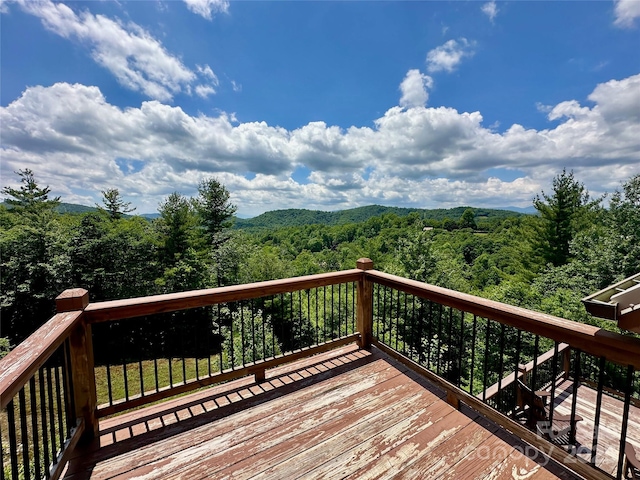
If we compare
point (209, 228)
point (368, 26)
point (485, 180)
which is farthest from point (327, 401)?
point (485, 180)

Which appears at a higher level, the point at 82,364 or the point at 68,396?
the point at 82,364

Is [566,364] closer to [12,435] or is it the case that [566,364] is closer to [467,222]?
[12,435]

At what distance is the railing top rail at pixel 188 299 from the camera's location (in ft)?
6.45

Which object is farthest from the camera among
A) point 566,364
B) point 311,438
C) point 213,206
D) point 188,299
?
point 213,206

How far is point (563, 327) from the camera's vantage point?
1.58m

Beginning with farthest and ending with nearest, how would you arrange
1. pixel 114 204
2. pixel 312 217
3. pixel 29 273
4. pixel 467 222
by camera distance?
pixel 312 217 < pixel 467 222 < pixel 114 204 < pixel 29 273

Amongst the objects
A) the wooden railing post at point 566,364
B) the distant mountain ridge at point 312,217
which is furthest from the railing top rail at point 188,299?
the distant mountain ridge at point 312,217

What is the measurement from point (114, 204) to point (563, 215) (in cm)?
2830

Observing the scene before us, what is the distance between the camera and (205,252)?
1784cm

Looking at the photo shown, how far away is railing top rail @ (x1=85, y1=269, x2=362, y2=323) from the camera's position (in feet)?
6.45

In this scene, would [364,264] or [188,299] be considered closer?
[188,299]

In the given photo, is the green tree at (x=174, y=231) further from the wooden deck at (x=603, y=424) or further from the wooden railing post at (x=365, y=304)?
the wooden deck at (x=603, y=424)

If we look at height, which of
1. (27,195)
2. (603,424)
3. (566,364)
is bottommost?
(603,424)

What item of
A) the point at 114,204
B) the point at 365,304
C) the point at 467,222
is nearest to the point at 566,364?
the point at 365,304
